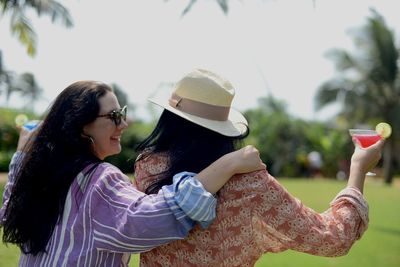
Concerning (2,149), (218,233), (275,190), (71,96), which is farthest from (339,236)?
(2,149)

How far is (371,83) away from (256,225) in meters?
23.6

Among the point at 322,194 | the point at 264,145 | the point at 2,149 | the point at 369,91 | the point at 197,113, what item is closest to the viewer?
the point at 197,113

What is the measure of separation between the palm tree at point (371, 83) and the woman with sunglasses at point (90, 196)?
73.9 ft

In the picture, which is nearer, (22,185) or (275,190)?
(275,190)

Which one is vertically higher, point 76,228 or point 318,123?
point 76,228

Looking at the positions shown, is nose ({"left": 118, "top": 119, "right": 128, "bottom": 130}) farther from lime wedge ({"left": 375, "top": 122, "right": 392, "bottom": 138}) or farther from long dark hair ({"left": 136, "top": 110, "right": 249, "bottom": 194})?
lime wedge ({"left": 375, "top": 122, "right": 392, "bottom": 138})

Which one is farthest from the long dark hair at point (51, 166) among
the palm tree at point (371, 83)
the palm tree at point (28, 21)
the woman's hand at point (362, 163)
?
the palm tree at point (371, 83)

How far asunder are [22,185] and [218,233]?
2.25 feet

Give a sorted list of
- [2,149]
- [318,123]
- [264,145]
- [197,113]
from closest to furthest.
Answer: [197,113] → [2,149] → [264,145] → [318,123]

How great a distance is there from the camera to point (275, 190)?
6.31 feet

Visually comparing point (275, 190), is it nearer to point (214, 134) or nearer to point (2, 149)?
point (214, 134)

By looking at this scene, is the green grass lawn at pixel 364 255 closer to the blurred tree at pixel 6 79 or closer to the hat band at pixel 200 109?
the hat band at pixel 200 109

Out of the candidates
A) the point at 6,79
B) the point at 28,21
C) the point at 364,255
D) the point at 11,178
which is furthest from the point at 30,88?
the point at 11,178

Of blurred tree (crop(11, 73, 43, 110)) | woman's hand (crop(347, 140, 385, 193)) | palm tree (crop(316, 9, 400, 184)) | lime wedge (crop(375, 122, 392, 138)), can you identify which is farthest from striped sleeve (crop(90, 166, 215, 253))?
blurred tree (crop(11, 73, 43, 110))
